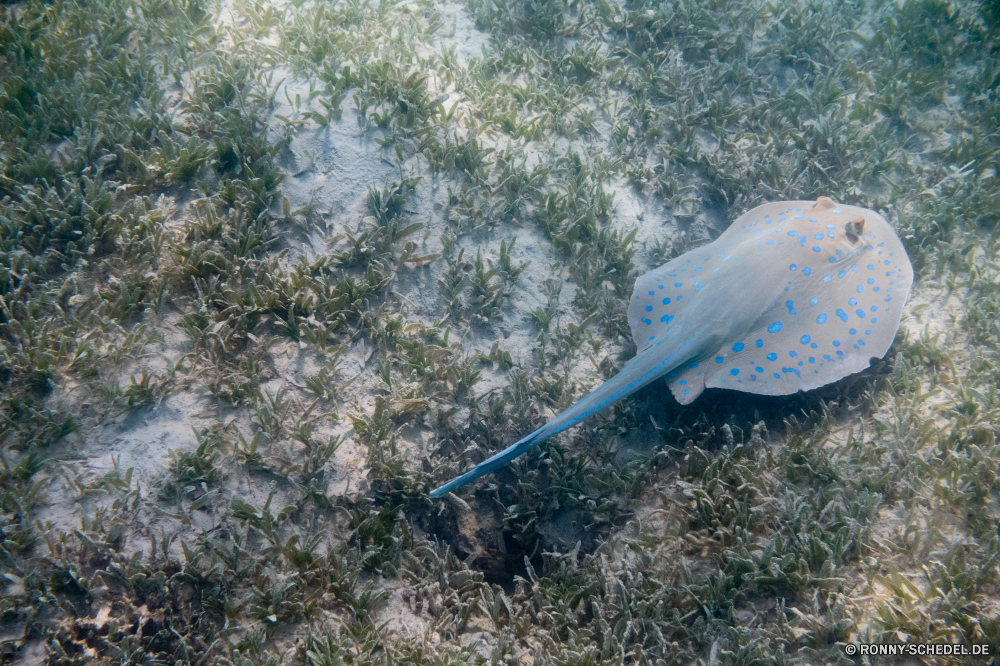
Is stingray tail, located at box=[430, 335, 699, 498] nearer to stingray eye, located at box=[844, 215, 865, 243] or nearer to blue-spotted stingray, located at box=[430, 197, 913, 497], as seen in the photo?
blue-spotted stingray, located at box=[430, 197, 913, 497]

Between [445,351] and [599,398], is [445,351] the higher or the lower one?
the lower one

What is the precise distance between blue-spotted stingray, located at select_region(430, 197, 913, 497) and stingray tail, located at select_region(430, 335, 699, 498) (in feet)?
0.03

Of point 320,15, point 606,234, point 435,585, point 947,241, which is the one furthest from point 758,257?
point 320,15

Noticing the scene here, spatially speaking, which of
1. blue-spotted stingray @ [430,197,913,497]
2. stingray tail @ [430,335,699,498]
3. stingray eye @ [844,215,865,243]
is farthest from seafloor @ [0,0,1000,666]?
stingray eye @ [844,215,865,243]

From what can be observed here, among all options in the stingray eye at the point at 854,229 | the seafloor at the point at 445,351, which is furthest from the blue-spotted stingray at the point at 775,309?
the seafloor at the point at 445,351

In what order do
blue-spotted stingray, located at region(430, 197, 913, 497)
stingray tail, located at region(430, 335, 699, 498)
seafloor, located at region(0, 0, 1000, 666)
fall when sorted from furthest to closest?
blue-spotted stingray, located at region(430, 197, 913, 497), stingray tail, located at region(430, 335, 699, 498), seafloor, located at region(0, 0, 1000, 666)

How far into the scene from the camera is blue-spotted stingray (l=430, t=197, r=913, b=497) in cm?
356

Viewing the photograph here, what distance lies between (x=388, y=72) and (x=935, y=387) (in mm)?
5780

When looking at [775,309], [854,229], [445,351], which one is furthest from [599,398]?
[854,229]

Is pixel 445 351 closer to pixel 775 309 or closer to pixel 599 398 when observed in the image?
pixel 599 398

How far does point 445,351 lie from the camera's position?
13.1 feet

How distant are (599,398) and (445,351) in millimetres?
1367

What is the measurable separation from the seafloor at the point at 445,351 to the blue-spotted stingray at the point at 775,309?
42 centimetres

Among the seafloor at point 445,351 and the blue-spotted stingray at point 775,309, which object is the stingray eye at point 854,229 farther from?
the seafloor at point 445,351
